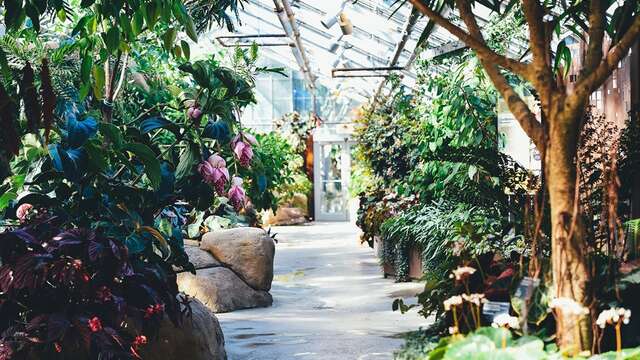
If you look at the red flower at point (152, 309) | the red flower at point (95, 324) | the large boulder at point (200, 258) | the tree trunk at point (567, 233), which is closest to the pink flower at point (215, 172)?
the red flower at point (152, 309)

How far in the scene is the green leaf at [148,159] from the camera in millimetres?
3479

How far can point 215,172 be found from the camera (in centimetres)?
→ 382

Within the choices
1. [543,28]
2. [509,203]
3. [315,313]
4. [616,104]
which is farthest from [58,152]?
[315,313]

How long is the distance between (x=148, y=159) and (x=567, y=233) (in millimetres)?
1817

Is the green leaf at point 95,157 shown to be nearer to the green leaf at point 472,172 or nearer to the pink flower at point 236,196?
the pink flower at point 236,196

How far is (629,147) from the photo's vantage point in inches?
173

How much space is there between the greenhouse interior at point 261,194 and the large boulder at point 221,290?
0.02 m

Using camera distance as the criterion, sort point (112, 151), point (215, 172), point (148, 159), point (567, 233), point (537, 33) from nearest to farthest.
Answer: point (567, 233), point (537, 33), point (148, 159), point (112, 151), point (215, 172)

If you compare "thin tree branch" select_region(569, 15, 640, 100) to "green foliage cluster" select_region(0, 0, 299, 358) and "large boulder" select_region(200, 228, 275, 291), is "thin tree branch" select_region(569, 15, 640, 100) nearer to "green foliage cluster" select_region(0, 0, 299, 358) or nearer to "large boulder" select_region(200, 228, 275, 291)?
"green foliage cluster" select_region(0, 0, 299, 358)

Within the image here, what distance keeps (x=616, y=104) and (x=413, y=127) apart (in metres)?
4.43

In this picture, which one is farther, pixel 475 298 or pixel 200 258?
pixel 200 258

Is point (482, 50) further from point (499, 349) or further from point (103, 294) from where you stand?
point (103, 294)

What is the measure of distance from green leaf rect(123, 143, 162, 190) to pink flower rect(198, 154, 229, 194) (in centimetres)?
27

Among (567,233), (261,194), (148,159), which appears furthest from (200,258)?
(567,233)
